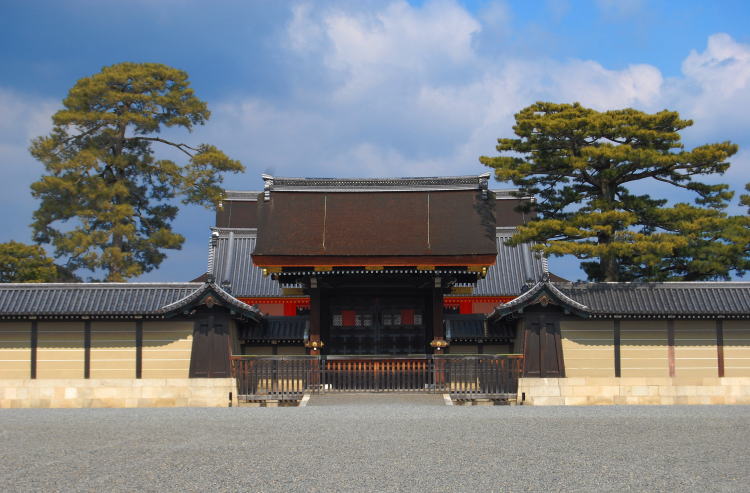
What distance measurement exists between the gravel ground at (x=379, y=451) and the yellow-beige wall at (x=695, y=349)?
5.47 metres

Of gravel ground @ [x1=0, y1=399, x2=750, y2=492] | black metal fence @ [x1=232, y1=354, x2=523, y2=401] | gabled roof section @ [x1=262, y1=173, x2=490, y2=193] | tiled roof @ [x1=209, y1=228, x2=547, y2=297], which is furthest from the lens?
tiled roof @ [x1=209, y1=228, x2=547, y2=297]

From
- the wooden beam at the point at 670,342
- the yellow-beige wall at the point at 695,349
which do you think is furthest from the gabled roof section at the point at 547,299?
the yellow-beige wall at the point at 695,349

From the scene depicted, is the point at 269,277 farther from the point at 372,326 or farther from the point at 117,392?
the point at 117,392

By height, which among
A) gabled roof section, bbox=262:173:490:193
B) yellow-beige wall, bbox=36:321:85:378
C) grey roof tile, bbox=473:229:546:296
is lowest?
yellow-beige wall, bbox=36:321:85:378

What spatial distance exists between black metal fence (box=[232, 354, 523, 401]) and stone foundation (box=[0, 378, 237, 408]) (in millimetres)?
826

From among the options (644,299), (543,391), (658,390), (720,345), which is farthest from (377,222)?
(720,345)

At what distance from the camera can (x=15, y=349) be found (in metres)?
23.3

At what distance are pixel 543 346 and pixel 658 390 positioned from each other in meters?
3.50

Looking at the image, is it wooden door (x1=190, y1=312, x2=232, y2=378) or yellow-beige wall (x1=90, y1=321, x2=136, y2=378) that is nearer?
wooden door (x1=190, y1=312, x2=232, y2=378)

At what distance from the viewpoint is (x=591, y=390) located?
22.8 m

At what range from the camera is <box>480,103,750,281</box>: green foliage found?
24.2 metres

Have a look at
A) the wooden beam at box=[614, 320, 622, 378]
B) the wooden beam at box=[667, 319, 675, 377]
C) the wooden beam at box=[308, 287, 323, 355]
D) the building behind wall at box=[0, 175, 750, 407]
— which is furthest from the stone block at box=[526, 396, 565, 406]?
the wooden beam at box=[308, 287, 323, 355]

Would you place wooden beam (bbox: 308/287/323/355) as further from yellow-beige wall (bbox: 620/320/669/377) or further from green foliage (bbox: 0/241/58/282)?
green foliage (bbox: 0/241/58/282)

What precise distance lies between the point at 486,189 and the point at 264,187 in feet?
23.8
